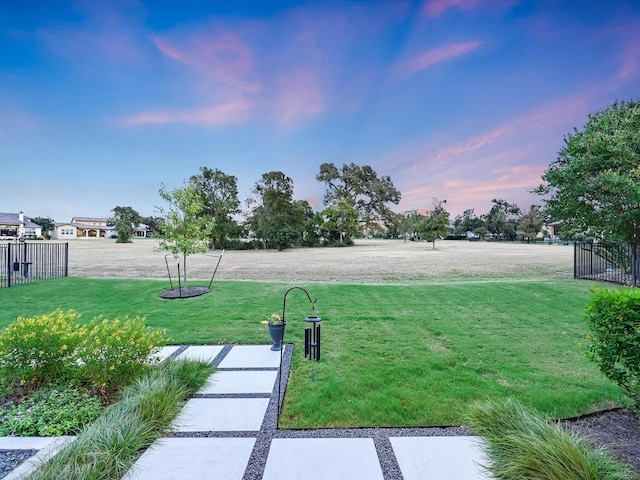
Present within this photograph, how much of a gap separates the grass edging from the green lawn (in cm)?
100

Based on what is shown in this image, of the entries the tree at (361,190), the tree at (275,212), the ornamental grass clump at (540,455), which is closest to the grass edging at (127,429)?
the ornamental grass clump at (540,455)

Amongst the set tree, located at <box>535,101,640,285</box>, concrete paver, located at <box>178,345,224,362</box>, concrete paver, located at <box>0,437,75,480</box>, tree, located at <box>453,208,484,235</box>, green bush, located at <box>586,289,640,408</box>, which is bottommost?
concrete paver, located at <box>178,345,224,362</box>

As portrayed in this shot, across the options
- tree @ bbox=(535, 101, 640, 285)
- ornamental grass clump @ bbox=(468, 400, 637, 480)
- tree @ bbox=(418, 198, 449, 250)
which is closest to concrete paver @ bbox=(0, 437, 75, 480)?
ornamental grass clump @ bbox=(468, 400, 637, 480)

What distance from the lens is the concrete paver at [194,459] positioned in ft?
5.97

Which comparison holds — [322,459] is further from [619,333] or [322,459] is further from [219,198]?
[219,198]

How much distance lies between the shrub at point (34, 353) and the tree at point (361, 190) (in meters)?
39.1

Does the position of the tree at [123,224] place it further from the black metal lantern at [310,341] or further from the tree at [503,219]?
the tree at [503,219]

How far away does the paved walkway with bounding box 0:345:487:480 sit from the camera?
6.03ft

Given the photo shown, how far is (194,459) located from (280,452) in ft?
1.87

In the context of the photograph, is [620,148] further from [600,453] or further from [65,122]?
[65,122]

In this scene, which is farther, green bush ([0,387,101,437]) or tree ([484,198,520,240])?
tree ([484,198,520,240])

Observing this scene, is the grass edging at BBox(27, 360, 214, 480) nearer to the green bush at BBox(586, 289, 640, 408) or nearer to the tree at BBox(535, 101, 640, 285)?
the green bush at BBox(586, 289, 640, 408)

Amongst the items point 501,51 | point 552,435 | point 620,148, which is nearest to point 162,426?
point 552,435

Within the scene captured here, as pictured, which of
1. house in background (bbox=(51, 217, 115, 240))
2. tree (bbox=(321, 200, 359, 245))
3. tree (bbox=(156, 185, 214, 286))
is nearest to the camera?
tree (bbox=(156, 185, 214, 286))
